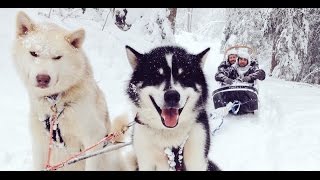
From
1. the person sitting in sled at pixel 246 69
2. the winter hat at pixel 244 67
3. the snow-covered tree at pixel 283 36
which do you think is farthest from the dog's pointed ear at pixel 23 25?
the snow-covered tree at pixel 283 36

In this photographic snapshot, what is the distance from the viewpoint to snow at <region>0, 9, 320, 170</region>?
10.1 feet

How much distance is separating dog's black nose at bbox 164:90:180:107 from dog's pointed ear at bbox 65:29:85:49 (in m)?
0.64

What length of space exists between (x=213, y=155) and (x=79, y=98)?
4.21 ft

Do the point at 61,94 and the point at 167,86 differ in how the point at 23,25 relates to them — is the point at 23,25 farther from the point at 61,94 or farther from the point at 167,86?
the point at 167,86

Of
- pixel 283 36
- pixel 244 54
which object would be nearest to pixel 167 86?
pixel 244 54

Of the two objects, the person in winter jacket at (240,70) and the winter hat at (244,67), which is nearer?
the person in winter jacket at (240,70)

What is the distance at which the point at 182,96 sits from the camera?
1.99 metres

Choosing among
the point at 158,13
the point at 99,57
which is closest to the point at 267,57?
the point at 158,13

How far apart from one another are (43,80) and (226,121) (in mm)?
2982

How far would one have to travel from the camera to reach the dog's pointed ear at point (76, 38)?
2.26m

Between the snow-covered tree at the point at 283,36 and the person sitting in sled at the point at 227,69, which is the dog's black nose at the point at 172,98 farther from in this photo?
the snow-covered tree at the point at 283,36

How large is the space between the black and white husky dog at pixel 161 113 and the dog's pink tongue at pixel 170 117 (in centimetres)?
3

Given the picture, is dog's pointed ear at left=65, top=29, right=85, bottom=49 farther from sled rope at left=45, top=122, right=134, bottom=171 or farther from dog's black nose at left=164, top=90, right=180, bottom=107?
dog's black nose at left=164, top=90, right=180, bottom=107

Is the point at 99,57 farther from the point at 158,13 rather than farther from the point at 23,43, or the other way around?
the point at 23,43
